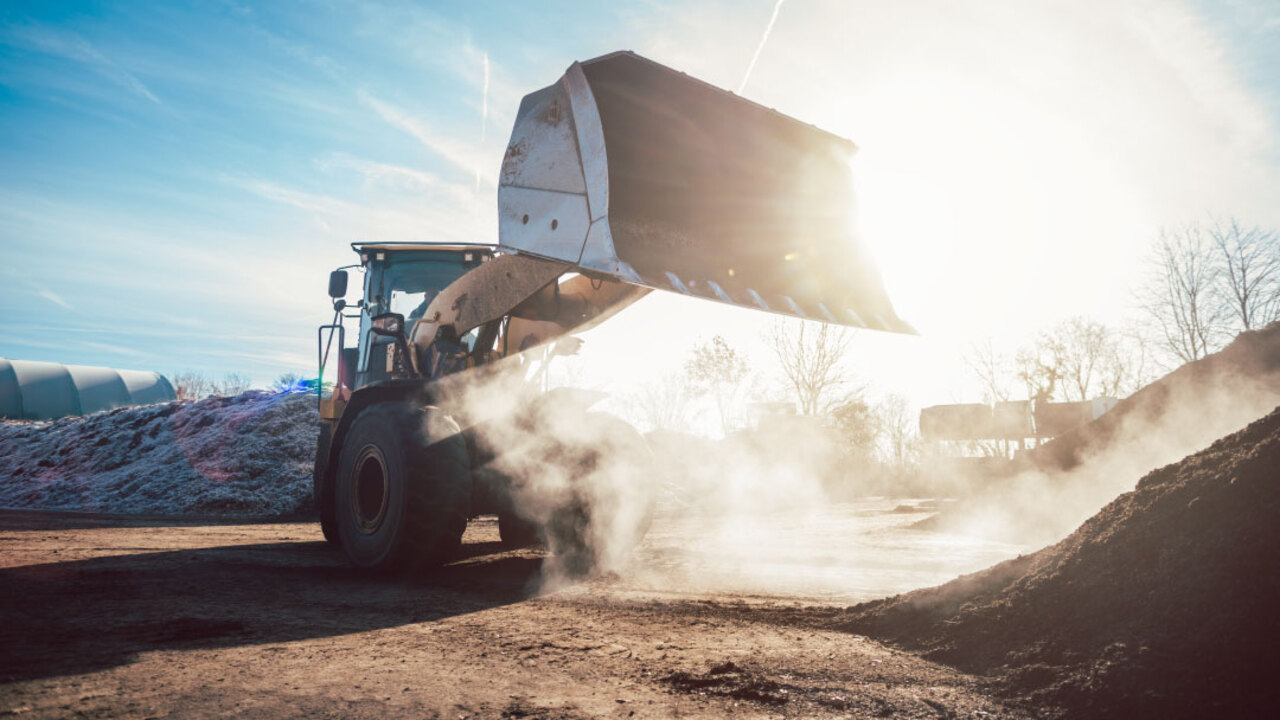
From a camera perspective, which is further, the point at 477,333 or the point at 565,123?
the point at 477,333

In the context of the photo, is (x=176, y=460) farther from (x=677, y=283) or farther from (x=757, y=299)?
(x=757, y=299)

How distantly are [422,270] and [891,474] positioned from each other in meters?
24.2

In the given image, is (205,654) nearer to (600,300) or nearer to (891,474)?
(600,300)

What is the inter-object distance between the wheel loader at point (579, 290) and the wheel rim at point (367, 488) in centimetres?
2

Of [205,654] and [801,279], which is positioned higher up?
[801,279]

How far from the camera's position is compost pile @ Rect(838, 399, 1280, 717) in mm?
2320

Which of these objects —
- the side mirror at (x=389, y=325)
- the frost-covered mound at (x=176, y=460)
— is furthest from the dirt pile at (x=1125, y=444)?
the frost-covered mound at (x=176, y=460)

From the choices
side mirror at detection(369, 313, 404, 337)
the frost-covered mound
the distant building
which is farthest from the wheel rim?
the distant building

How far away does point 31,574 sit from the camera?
4574mm

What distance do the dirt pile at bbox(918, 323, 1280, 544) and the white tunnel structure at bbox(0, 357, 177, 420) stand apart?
37968mm

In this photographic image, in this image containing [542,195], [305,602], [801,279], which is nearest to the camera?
[305,602]

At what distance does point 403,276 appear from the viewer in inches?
287

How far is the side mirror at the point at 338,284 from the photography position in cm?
691

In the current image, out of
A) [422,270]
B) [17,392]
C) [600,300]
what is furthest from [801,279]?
[17,392]
